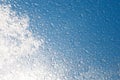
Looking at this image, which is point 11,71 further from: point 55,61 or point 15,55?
point 55,61

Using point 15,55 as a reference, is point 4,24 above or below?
above

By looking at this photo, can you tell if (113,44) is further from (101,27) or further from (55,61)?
(55,61)

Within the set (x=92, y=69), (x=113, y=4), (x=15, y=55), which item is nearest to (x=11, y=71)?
(x=15, y=55)

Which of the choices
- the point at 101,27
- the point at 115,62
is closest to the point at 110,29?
the point at 101,27

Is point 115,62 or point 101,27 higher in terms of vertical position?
point 101,27

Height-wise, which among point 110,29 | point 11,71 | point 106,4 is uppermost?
point 106,4

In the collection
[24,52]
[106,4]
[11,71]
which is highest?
[106,4]
